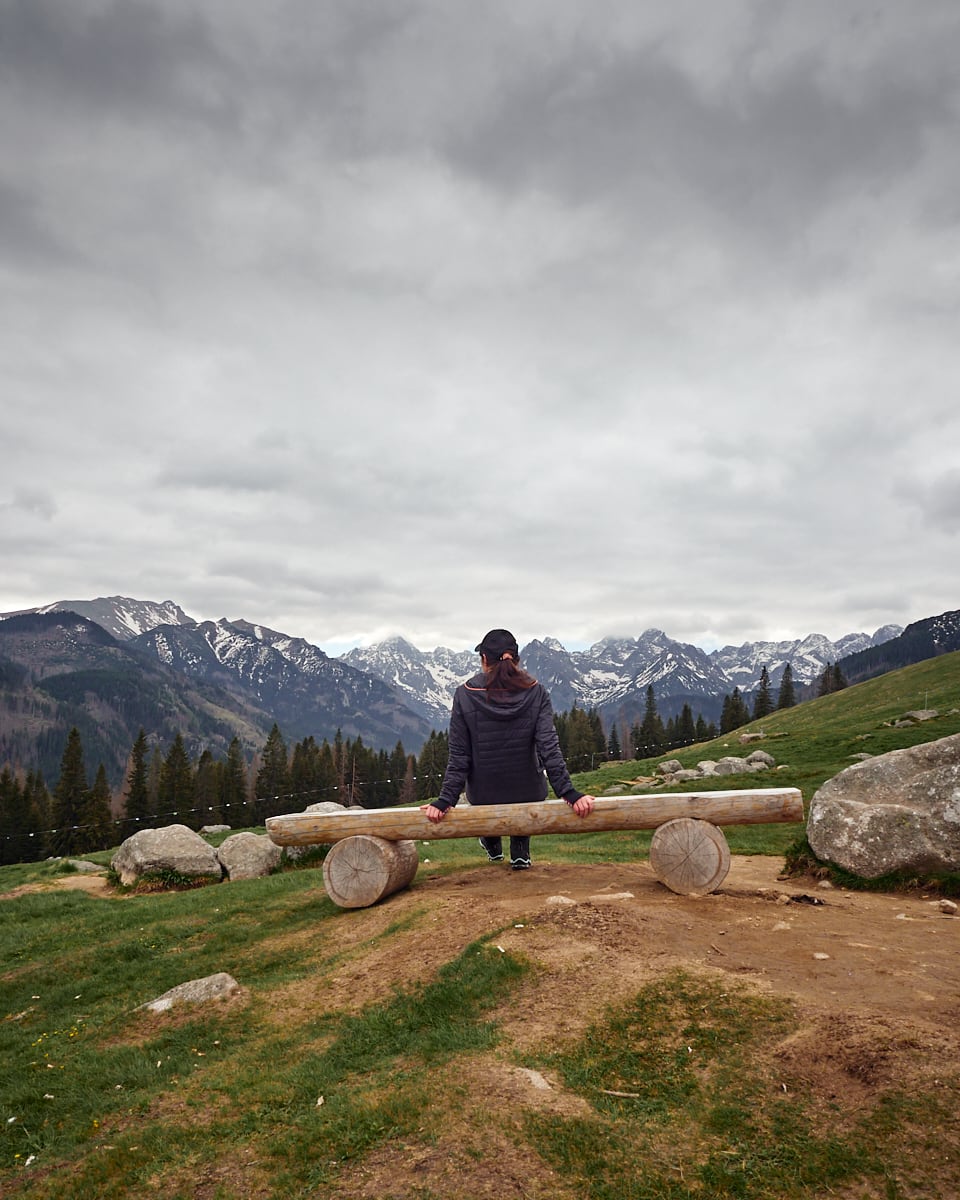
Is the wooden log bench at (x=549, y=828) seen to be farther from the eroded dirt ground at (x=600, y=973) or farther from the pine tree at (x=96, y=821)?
the pine tree at (x=96, y=821)

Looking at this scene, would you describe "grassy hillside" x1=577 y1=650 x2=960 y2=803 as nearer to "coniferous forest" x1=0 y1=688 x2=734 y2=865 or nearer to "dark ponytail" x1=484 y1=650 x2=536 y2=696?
"dark ponytail" x1=484 y1=650 x2=536 y2=696

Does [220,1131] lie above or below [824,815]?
below

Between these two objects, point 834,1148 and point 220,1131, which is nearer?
point 834,1148

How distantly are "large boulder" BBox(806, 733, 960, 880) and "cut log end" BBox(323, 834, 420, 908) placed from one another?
28.0 ft

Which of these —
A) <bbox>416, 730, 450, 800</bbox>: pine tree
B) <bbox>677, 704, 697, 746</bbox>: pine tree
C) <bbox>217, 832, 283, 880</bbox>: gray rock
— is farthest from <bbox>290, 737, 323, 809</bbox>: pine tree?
<bbox>217, 832, 283, 880</bbox>: gray rock

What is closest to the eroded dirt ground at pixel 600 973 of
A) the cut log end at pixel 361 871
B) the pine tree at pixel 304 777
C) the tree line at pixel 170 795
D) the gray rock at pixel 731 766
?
the cut log end at pixel 361 871

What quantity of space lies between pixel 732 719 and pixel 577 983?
12149 centimetres

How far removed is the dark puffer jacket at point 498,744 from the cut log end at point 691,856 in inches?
67.4

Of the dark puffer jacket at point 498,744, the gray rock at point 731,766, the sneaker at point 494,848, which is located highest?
the dark puffer jacket at point 498,744

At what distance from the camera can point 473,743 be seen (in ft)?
39.9

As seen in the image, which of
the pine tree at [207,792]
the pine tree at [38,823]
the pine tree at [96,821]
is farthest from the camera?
the pine tree at [207,792]

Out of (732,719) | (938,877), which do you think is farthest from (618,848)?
(732,719)

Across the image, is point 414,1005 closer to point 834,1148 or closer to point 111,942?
point 834,1148

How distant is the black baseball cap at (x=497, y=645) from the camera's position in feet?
38.9
